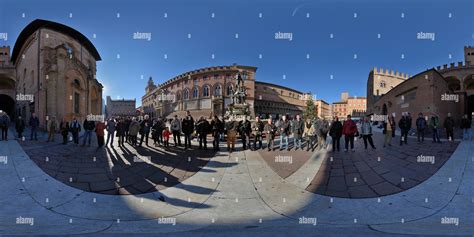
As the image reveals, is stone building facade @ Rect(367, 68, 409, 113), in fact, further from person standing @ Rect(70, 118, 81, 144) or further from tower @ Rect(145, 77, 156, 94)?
person standing @ Rect(70, 118, 81, 144)

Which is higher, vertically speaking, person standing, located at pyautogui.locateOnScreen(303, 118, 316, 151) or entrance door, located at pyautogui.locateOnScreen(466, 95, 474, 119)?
entrance door, located at pyautogui.locateOnScreen(466, 95, 474, 119)

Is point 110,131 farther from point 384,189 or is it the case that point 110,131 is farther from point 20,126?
point 384,189

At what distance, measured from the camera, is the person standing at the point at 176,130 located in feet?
11.1

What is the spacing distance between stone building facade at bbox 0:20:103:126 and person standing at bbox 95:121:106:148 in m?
0.38

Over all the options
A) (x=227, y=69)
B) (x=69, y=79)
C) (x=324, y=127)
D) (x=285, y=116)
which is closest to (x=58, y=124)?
(x=69, y=79)

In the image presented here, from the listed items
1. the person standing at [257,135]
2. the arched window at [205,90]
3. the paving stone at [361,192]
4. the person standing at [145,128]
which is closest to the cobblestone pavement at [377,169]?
the paving stone at [361,192]

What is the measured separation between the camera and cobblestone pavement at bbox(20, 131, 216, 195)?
274 cm

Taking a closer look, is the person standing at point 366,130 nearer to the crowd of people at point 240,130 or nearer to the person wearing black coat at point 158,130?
the crowd of people at point 240,130

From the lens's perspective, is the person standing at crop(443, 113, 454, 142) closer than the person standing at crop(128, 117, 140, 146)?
Yes

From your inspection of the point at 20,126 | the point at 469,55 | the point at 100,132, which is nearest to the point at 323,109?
the point at 469,55

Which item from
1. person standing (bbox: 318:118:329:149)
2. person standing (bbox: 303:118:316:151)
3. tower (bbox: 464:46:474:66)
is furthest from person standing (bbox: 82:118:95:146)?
tower (bbox: 464:46:474:66)

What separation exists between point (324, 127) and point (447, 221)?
190cm

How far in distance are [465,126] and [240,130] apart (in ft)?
12.2

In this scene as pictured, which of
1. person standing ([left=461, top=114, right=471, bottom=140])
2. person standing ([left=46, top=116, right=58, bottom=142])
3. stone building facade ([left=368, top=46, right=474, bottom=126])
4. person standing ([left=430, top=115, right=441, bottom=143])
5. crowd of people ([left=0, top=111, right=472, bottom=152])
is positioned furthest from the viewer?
person standing ([left=46, top=116, right=58, bottom=142])
